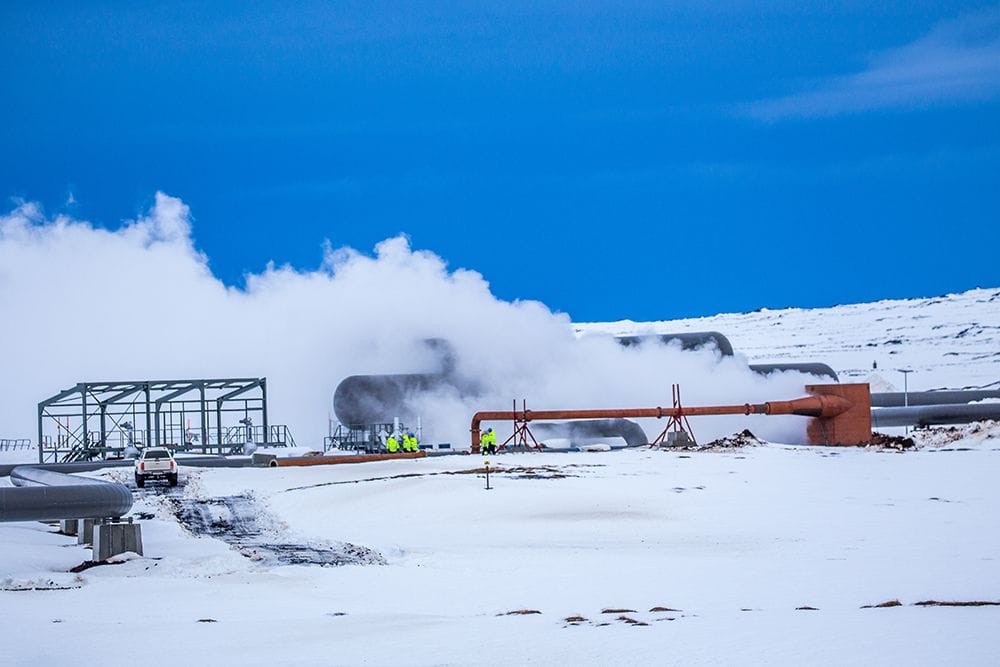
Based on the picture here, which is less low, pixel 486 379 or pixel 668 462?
pixel 486 379

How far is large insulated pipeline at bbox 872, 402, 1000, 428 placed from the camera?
173ft

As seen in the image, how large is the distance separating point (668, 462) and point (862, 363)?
9255 centimetres

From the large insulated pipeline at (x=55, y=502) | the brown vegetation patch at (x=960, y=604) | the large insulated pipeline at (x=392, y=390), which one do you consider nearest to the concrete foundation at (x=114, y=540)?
the large insulated pipeline at (x=55, y=502)

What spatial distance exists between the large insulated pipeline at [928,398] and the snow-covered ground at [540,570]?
2737cm

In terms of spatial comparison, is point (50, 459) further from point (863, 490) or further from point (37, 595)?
point (37, 595)

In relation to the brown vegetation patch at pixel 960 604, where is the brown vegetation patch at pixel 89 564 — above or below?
above

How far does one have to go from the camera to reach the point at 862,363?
123 meters

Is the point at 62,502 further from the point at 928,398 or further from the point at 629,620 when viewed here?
the point at 928,398

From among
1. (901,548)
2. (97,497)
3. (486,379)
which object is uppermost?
(486,379)

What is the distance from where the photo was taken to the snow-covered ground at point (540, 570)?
423 inches

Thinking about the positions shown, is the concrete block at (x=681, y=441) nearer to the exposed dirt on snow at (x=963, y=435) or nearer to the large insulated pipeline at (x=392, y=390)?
the exposed dirt on snow at (x=963, y=435)

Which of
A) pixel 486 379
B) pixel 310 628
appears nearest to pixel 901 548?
pixel 310 628

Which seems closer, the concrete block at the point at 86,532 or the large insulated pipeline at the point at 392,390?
the concrete block at the point at 86,532

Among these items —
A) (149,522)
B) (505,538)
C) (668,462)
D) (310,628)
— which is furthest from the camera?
(668,462)
